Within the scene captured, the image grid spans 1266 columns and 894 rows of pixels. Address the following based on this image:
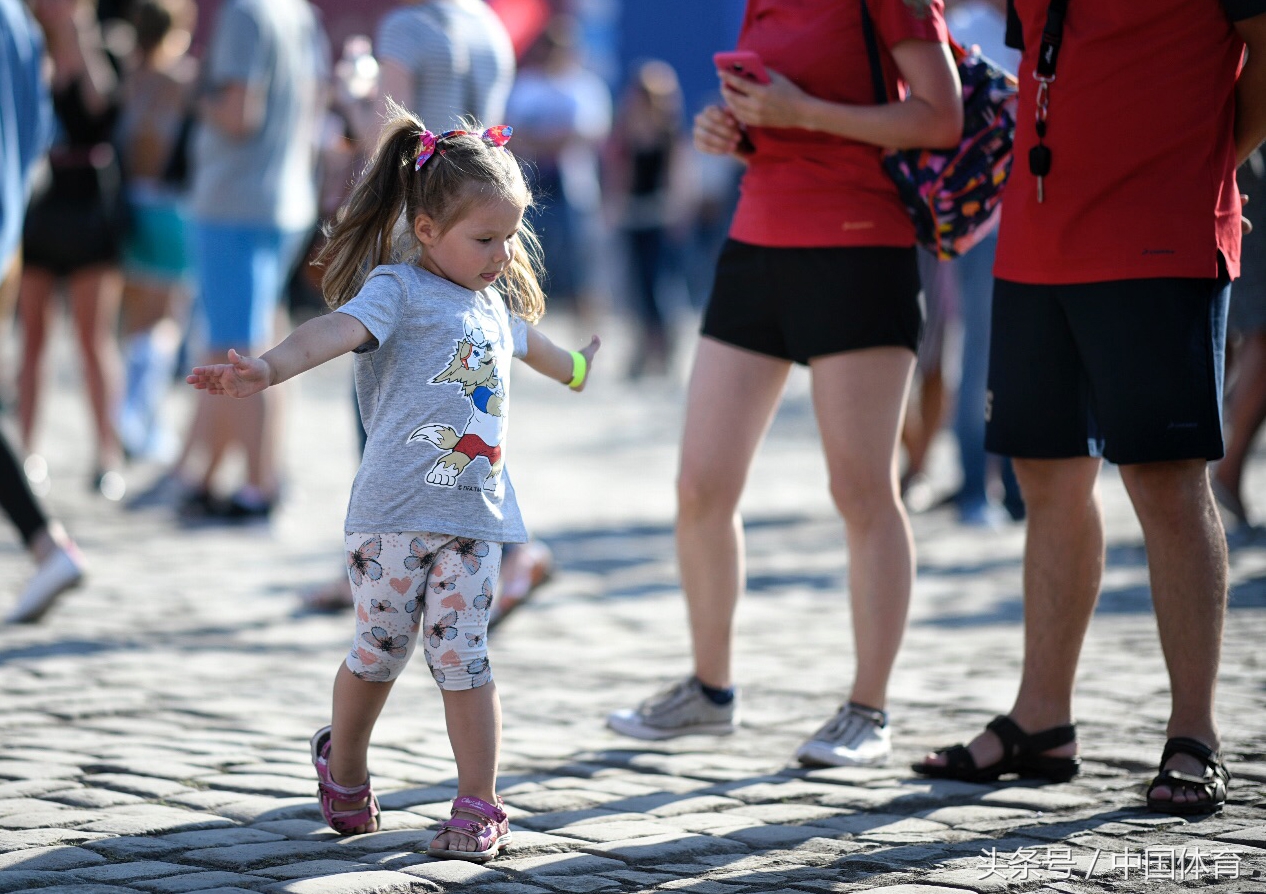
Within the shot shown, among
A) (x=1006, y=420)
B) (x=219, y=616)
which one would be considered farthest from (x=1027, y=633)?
(x=219, y=616)

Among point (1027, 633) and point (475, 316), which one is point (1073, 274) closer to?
point (1027, 633)

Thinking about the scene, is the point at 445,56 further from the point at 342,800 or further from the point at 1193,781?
the point at 1193,781

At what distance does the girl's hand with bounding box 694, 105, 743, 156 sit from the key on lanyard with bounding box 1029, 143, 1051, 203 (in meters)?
0.82

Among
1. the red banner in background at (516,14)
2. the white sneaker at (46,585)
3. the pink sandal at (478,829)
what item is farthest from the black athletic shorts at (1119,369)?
the red banner in background at (516,14)

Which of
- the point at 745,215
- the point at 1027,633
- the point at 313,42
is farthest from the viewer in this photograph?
the point at 313,42

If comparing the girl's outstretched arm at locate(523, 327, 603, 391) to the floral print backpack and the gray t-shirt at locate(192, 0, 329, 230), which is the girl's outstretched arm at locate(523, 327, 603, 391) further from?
the gray t-shirt at locate(192, 0, 329, 230)

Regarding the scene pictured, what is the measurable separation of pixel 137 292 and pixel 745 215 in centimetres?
580

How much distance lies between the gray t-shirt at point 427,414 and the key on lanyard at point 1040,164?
1270 mm

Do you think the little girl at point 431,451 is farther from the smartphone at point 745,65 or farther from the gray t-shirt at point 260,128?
the gray t-shirt at point 260,128

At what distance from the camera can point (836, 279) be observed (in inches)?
156

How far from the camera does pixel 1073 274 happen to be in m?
3.57

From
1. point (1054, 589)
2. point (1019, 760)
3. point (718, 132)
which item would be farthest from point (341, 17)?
point (1019, 760)

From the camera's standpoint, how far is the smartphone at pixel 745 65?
→ 12.9 ft

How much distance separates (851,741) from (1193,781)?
2.74 feet
